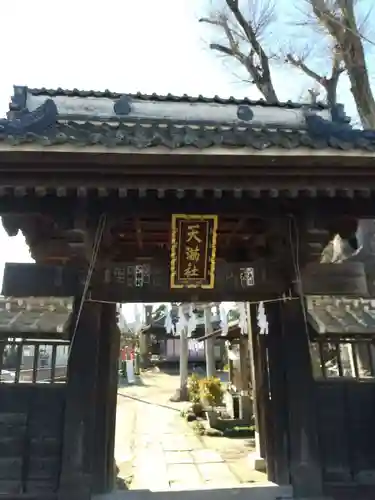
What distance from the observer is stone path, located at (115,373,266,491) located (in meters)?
9.37

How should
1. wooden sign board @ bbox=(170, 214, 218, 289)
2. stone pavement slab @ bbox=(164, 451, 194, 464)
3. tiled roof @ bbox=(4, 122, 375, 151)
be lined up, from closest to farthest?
tiled roof @ bbox=(4, 122, 375, 151) < wooden sign board @ bbox=(170, 214, 218, 289) < stone pavement slab @ bbox=(164, 451, 194, 464)

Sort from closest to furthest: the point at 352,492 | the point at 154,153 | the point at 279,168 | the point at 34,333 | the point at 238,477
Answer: the point at 154,153, the point at 279,168, the point at 34,333, the point at 352,492, the point at 238,477

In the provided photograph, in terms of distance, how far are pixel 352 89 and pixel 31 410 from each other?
1204 cm

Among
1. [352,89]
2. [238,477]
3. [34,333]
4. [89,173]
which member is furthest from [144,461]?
[352,89]

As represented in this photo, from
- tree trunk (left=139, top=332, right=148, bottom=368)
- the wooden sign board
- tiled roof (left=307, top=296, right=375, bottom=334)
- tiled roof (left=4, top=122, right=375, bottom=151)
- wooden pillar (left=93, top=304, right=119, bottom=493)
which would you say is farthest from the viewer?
tree trunk (left=139, top=332, right=148, bottom=368)

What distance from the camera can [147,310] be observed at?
160 ft

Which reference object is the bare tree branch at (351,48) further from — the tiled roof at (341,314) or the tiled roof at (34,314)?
the tiled roof at (34,314)

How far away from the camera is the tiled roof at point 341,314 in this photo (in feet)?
20.1

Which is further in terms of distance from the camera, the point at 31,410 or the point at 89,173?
the point at 31,410

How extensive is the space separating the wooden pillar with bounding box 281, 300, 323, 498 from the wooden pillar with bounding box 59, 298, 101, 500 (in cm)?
297

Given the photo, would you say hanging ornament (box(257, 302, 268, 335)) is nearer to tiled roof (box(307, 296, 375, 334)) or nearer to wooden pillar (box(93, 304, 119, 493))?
tiled roof (box(307, 296, 375, 334))

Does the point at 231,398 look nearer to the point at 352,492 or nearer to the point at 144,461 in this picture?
the point at 144,461

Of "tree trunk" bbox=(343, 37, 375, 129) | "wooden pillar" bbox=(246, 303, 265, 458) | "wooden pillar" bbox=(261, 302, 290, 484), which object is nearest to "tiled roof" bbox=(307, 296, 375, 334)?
"wooden pillar" bbox=(261, 302, 290, 484)

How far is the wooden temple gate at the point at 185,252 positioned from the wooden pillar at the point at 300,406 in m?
0.02
